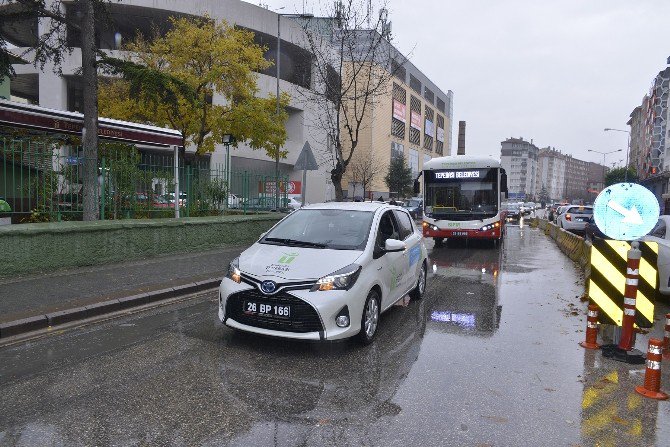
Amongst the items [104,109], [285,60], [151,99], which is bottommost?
[151,99]

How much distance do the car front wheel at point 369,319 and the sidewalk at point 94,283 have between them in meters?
3.95

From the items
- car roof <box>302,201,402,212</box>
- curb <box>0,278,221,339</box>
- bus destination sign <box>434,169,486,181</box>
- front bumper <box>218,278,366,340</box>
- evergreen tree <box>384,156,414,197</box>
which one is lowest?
curb <box>0,278,221,339</box>

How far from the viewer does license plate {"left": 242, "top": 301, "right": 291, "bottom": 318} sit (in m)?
5.19

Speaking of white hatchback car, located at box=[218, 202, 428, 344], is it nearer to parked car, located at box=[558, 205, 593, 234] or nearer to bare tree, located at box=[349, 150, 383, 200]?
parked car, located at box=[558, 205, 593, 234]

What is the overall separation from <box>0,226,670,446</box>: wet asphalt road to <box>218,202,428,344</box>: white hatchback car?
35 centimetres

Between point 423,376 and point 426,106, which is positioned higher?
point 426,106

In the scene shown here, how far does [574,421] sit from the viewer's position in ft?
13.0

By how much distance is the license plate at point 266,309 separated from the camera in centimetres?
519

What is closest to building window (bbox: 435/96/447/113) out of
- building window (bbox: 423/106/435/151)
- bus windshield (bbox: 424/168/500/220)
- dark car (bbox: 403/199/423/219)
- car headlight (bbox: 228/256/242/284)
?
building window (bbox: 423/106/435/151)

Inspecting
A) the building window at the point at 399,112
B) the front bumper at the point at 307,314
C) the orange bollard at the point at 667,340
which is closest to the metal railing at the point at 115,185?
the front bumper at the point at 307,314

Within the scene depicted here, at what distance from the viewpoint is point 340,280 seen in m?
5.30

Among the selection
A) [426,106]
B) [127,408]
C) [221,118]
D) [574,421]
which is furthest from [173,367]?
[426,106]

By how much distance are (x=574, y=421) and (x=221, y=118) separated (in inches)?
768

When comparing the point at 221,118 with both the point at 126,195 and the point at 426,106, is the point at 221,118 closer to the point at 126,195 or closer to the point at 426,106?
the point at 126,195
